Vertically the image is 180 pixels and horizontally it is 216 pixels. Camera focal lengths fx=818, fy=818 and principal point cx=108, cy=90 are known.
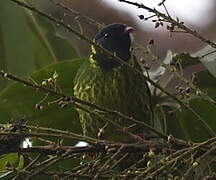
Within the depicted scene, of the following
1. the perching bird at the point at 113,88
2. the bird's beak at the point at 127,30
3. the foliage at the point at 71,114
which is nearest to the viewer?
the foliage at the point at 71,114

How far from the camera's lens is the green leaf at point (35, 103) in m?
2.05

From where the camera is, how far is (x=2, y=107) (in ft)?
6.79

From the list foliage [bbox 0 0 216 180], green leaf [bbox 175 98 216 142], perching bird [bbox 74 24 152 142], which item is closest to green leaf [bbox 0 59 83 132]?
foliage [bbox 0 0 216 180]

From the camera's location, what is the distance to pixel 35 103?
6.95 ft

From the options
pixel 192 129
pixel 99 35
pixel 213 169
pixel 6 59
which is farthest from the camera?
pixel 99 35

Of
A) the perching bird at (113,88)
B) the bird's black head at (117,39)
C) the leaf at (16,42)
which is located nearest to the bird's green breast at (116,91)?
the perching bird at (113,88)

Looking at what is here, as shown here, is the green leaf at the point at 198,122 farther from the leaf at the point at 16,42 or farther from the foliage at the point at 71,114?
the leaf at the point at 16,42

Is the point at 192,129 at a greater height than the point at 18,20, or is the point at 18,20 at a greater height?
the point at 18,20

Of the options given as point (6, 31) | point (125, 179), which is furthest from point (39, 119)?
point (125, 179)

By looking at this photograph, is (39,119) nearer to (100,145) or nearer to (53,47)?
(53,47)

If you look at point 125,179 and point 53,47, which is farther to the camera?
point 53,47

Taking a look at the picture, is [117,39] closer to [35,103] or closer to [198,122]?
[35,103]

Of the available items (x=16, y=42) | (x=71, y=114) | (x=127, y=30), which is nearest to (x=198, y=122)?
(x=71, y=114)

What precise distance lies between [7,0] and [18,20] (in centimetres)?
7
